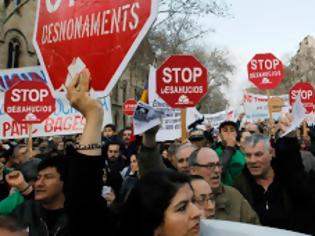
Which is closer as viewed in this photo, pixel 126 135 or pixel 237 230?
pixel 237 230

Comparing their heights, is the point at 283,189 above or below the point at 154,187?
below

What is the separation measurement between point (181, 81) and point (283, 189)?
2322 millimetres

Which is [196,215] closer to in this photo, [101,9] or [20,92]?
[101,9]

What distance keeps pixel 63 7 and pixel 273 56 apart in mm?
6551

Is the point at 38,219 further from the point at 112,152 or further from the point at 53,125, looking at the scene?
the point at 53,125

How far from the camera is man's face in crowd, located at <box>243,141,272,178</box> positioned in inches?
150

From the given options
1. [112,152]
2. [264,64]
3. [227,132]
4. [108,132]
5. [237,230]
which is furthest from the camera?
[108,132]

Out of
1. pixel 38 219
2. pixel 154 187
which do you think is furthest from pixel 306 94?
pixel 154 187

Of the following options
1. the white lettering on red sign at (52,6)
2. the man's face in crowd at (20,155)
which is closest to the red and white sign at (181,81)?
the man's face in crowd at (20,155)

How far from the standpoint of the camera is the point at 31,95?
6.80 m

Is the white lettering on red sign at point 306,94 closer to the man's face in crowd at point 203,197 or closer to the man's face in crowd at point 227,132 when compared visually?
the man's face in crowd at point 227,132

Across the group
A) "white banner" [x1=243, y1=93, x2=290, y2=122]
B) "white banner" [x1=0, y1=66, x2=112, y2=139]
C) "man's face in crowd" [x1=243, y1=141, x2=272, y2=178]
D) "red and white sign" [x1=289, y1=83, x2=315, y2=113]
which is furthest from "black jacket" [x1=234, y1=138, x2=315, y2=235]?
"white banner" [x1=243, y1=93, x2=290, y2=122]

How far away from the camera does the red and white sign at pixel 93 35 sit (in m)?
2.32

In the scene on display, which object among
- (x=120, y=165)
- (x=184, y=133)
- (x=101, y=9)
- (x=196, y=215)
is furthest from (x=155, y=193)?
(x=120, y=165)
